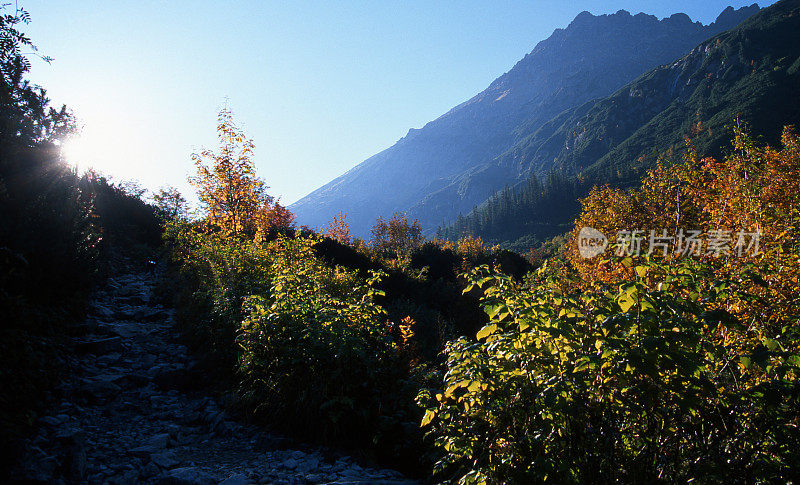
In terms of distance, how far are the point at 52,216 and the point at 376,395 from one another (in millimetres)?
6212

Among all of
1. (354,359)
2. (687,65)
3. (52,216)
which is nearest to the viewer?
(354,359)

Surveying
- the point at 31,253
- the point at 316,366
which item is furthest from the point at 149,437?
the point at 31,253

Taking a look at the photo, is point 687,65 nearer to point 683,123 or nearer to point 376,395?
point 683,123

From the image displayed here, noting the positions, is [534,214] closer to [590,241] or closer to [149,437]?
[590,241]

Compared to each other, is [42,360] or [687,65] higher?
[42,360]

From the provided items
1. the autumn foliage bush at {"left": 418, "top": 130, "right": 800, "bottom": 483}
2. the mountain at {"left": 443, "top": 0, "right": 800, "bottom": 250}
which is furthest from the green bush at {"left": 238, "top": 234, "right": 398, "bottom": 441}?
the mountain at {"left": 443, "top": 0, "right": 800, "bottom": 250}

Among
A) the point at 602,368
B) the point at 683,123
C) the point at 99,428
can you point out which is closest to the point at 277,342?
the point at 99,428

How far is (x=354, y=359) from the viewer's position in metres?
4.60

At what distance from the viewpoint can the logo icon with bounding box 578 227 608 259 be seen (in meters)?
19.2

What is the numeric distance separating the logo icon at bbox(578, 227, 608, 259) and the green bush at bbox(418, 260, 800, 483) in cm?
1806

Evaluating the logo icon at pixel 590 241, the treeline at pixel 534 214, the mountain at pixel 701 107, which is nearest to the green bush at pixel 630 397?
the logo icon at pixel 590 241

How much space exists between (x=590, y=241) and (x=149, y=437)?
20.8m

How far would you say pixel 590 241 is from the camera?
20406 millimetres

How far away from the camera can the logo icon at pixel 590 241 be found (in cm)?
1919
